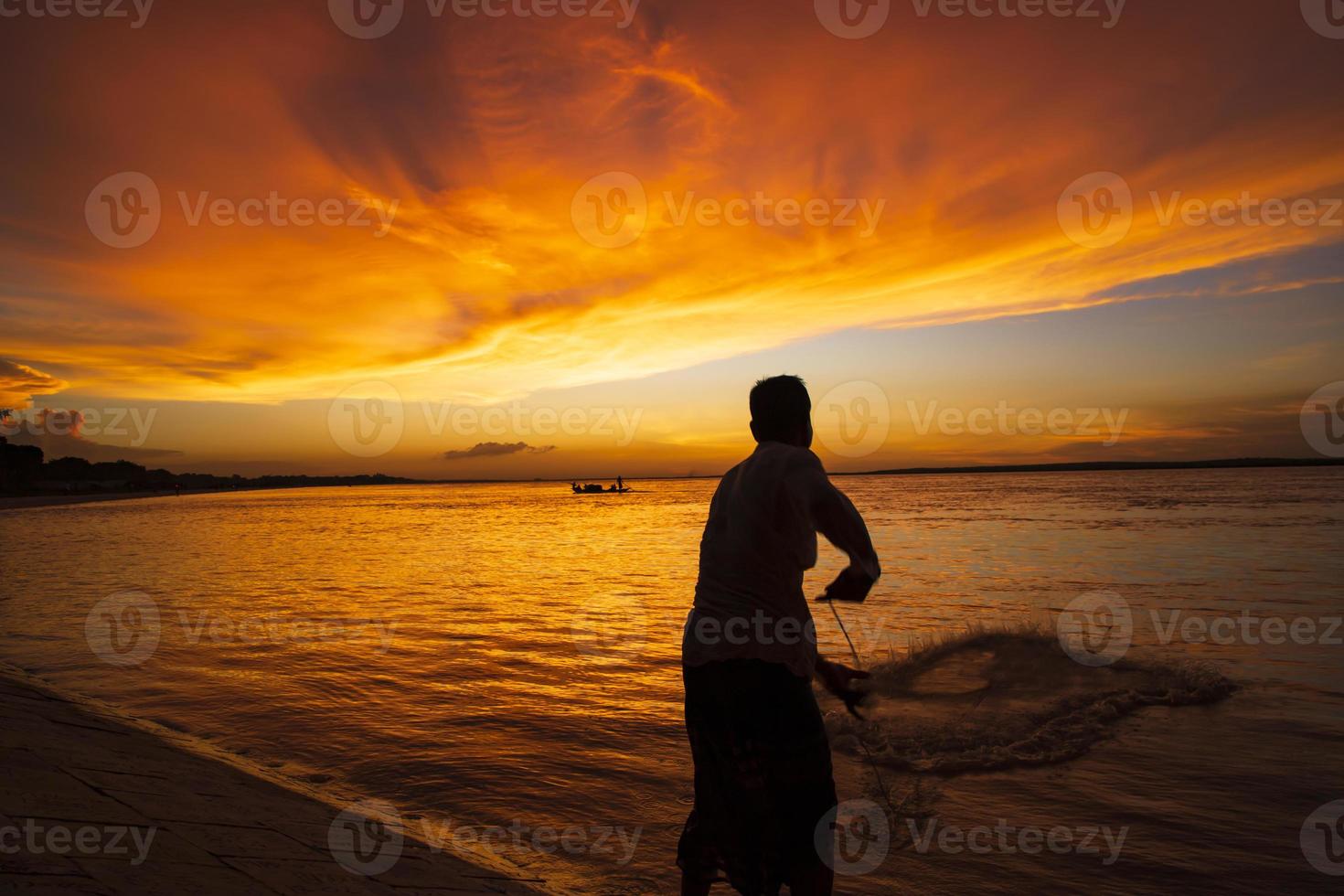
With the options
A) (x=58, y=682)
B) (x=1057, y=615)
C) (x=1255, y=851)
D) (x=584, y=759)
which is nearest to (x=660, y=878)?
(x=584, y=759)

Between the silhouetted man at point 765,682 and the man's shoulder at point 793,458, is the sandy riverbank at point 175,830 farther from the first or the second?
the man's shoulder at point 793,458

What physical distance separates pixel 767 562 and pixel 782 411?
669 mm

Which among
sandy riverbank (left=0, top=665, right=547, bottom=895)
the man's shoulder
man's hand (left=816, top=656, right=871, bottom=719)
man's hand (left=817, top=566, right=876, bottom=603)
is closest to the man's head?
the man's shoulder

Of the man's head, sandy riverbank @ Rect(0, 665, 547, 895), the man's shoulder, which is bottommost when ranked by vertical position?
sandy riverbank @ Rect(0, 665, 547, 895)

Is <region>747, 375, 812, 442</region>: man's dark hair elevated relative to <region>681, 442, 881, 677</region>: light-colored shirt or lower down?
elevated

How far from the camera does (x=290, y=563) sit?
23.8m

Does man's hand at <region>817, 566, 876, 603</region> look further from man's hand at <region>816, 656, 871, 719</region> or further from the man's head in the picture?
the man's head

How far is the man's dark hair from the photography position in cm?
312

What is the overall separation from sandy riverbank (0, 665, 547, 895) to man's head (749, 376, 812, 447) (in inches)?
123

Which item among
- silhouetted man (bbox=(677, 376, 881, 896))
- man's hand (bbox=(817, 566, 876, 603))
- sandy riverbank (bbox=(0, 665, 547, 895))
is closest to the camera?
man's hand (bbox=(817, 566, 876, 603))

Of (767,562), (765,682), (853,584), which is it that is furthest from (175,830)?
(853,584)

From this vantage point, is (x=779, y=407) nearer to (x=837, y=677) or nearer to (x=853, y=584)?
(x=853, y=584)

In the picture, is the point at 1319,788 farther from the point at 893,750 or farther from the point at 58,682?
the point at 58,682

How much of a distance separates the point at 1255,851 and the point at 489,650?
9.37 meters
